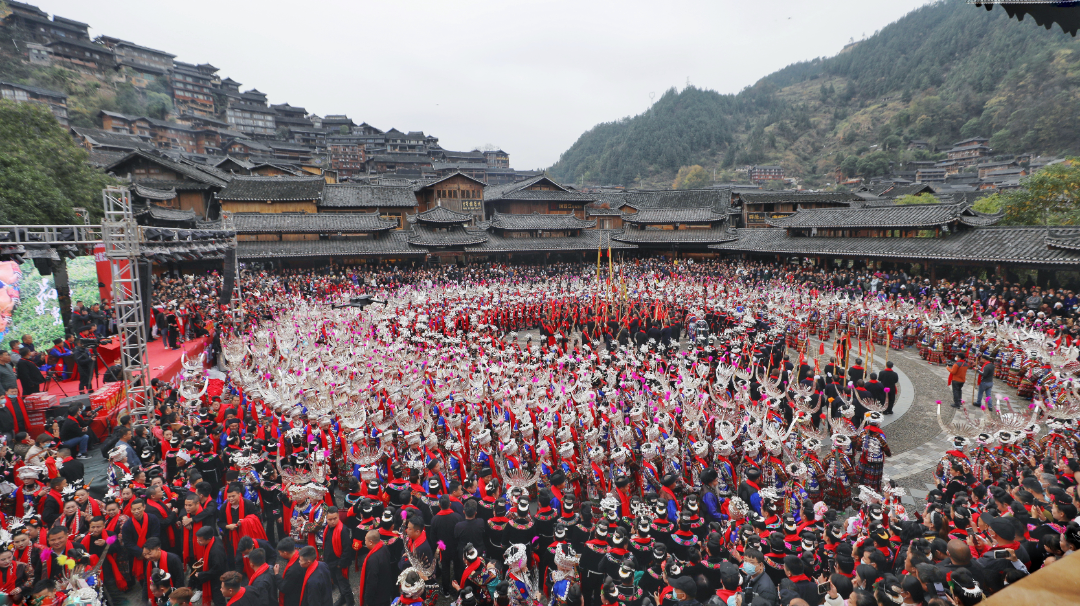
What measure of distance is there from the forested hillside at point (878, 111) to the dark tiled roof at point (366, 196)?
6440 cm

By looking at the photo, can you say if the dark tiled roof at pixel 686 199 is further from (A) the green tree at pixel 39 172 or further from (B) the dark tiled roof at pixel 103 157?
(B) the dark tiled roof at pixel 103 157

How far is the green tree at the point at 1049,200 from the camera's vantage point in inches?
964

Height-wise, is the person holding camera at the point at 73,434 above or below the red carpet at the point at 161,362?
below

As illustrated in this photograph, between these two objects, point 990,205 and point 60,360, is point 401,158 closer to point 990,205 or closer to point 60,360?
point 60,360

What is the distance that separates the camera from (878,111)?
9538 centimetres

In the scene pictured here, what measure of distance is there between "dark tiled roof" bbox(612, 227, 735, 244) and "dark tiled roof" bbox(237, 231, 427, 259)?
699 inches

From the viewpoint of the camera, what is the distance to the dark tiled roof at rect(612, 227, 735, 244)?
122 ft

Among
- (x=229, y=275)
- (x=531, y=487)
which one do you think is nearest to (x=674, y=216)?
(x=229, y=275)

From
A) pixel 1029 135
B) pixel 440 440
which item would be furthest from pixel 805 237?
pixel 1029 135

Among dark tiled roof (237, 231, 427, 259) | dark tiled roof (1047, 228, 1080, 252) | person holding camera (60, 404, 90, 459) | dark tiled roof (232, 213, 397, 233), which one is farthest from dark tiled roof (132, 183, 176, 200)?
dark tiled roof (1047, 228, 1080, 252)

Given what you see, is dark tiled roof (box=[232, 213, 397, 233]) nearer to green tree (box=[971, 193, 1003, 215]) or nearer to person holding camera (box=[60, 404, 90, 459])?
person holding camera (box=[60, 404, 90, 459])

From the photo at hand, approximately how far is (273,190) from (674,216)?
3089 cm

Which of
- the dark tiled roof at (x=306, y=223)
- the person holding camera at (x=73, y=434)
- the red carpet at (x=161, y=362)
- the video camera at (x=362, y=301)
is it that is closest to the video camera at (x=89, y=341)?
the red carpet at (x=161, y=362)

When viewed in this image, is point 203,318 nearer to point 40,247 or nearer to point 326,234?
point 40,247
